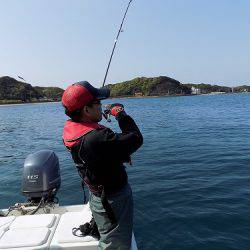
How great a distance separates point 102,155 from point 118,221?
2.69ft

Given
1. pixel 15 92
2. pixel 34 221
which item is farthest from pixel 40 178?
pixel 15 92

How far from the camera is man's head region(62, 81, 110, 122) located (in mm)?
4051

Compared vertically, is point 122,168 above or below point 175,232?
above

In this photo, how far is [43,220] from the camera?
5270 millimetres

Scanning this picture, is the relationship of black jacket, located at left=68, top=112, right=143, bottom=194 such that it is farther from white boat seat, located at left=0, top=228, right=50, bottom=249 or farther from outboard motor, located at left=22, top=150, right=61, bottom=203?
outboard motor, located at left=22, top=150, right=61, bottom=203

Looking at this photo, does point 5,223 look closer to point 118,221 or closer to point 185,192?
point 118,221

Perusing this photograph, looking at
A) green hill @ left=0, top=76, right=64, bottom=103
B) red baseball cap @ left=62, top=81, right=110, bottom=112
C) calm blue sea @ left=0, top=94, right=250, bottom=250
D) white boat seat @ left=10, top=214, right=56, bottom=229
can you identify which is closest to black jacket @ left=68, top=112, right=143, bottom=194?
red baseball cap @ left=62, top=81, right=110, bottom=112

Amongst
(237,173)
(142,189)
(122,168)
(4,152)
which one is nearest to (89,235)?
(122,168)

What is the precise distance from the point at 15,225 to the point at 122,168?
6.51ft

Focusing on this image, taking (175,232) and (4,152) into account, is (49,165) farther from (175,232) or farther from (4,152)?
(4,152)

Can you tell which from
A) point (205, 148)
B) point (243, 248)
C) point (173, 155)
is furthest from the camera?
point (205, 148)

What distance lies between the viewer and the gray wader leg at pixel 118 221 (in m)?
4.16

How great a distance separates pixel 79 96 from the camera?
4.04 meters

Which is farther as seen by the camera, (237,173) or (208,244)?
(237,173)
